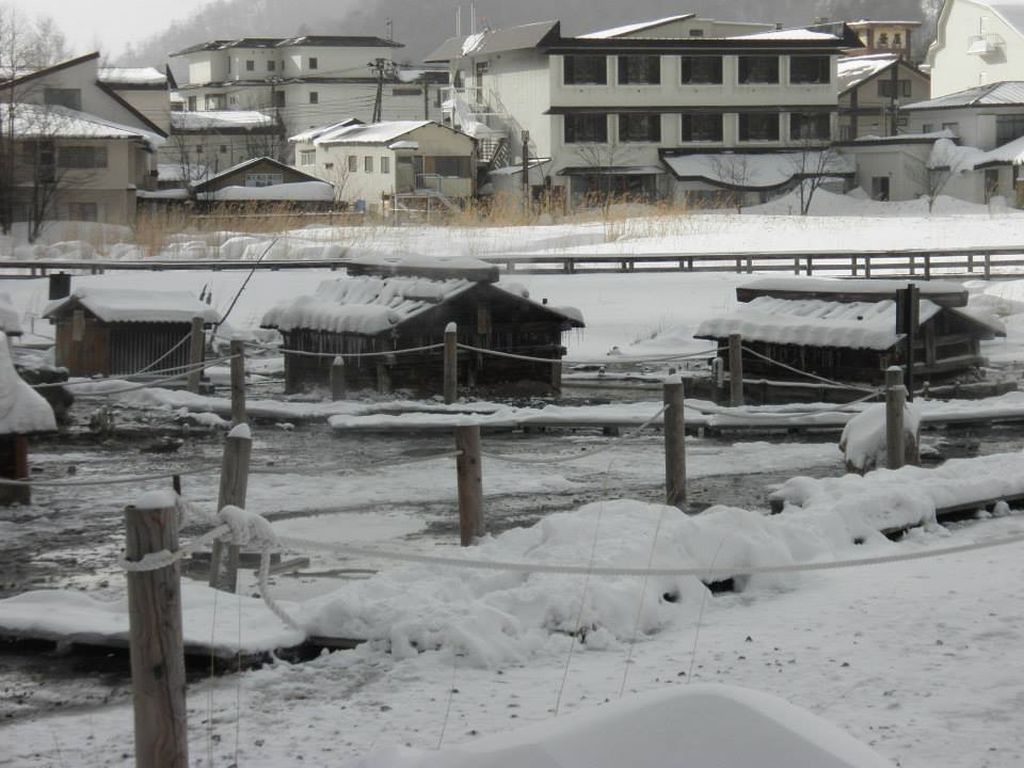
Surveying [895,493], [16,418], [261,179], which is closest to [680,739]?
[895,493]

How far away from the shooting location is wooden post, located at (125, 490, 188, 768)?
4398 millimetres

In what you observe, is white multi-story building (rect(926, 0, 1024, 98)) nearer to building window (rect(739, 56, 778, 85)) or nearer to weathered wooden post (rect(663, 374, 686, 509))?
building window (rect(739, 56, 778, 85))

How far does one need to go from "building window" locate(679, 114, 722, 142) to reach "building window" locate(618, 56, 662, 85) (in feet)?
7.13

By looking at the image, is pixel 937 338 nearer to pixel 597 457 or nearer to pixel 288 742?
pixel 597 457

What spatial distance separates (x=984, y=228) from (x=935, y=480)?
4391cm

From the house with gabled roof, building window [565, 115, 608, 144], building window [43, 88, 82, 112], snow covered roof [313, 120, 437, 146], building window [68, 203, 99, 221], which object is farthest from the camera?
snow covered roof [313, 120, 437, 146]

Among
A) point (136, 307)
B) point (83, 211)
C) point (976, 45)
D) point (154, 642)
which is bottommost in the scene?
point (154, 642)

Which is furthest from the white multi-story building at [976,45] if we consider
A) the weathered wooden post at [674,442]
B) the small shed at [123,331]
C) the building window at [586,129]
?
the weathered wooden post at [674,442]

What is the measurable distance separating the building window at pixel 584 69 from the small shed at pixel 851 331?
48.5 meters

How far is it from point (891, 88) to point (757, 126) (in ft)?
54.3

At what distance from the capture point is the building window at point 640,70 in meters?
67.0

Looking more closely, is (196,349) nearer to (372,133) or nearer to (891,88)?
(372,133)

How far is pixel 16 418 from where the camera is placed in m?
11.2

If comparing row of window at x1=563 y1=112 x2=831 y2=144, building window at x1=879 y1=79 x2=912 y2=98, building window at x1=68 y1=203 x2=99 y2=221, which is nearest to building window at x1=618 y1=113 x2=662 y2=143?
row of window at x1=563 y1=112 x2=831 y2=144
